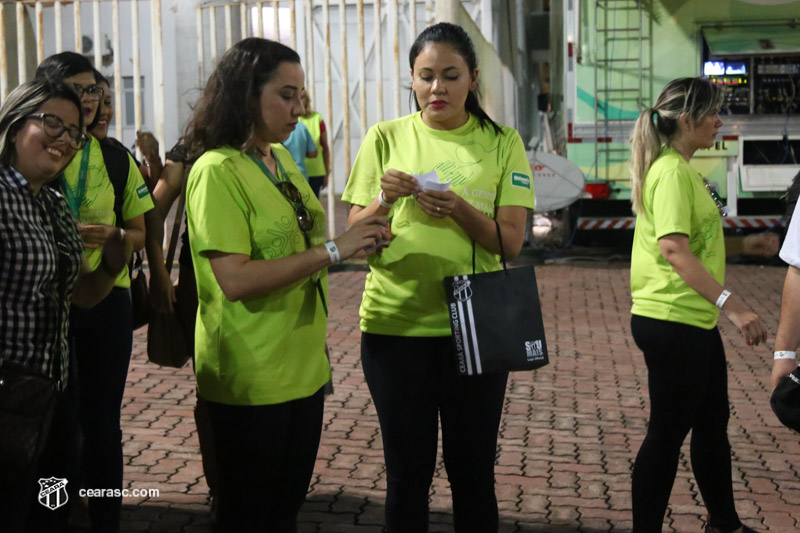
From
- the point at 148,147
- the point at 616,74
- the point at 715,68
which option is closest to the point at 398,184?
the point at 148,147

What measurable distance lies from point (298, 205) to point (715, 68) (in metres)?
9.78

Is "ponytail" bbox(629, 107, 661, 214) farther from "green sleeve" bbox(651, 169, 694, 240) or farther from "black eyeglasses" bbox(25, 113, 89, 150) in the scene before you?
"black eyeglasses" bbox(25, 113, 89, 150)

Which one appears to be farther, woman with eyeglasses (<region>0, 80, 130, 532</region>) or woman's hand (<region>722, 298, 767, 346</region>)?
woman's hand (<region>722, 298, 767, 346</region>)

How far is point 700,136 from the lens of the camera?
417 cm

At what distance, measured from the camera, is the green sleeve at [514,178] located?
3648mm

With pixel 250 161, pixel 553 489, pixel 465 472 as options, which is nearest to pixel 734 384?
pixel 553 489

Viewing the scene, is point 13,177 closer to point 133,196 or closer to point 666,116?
point 133,196

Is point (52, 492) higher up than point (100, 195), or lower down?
lower down

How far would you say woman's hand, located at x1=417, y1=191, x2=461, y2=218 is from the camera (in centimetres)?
341

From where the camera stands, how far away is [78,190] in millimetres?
4027

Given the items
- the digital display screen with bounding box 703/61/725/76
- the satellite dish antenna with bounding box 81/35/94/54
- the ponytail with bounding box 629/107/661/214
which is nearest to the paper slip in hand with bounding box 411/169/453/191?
the ponytail with bounding box 629/107/661/214

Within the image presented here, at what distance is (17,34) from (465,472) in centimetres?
1018

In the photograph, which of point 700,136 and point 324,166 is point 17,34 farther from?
point 700,136

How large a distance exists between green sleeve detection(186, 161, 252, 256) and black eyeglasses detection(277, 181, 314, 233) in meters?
0.17
